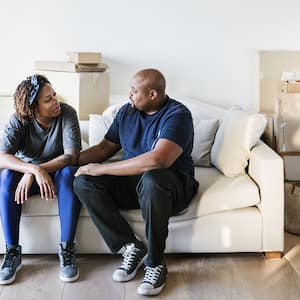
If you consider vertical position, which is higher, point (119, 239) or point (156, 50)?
point (156, 50)

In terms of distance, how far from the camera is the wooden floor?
2.45 metres

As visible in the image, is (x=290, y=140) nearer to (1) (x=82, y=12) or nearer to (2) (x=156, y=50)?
(2) (x=156, y=50)

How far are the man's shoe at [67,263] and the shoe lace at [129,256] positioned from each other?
24 cm

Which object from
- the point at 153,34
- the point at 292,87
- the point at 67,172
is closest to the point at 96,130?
the point at 67,172

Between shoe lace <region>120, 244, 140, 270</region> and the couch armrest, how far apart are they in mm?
689

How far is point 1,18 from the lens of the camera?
12.8 feet

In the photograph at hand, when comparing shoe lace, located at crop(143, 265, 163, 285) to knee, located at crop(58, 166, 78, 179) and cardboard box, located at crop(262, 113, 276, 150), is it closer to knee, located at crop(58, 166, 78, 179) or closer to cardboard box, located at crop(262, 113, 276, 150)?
knee, located at crop(58, 166, 78, 179)

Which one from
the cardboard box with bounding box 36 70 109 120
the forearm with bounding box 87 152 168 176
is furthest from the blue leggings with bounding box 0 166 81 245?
the cardboard box with bounding box 36 70 109 120

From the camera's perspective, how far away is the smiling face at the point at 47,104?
277 centimetres

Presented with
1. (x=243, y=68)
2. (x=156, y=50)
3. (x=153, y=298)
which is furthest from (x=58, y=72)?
(x=153, y=298)

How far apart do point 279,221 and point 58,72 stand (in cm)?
180

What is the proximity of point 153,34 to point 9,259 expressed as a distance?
2.02 metres

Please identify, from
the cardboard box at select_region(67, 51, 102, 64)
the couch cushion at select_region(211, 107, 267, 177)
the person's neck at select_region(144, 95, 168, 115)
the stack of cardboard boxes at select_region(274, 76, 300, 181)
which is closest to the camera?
the person's neck at select_region(144, 95, 168, 115)

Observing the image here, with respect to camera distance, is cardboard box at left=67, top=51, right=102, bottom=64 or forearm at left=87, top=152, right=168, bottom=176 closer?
forearm at left=87, top=152, right=168, bottom=176
